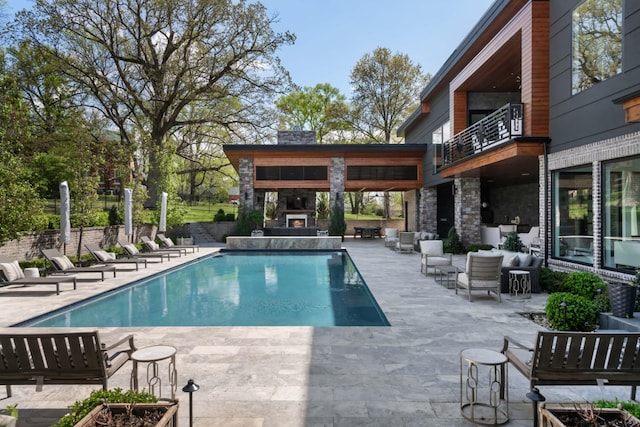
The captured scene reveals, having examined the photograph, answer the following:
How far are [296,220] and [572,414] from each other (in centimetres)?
2507

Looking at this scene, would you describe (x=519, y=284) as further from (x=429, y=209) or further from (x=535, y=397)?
(x=429, y=209)

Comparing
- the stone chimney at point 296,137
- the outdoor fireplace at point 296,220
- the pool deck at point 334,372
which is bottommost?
the pool deck at point 334,372

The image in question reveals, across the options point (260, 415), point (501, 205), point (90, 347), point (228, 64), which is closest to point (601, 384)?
point (260, 415)

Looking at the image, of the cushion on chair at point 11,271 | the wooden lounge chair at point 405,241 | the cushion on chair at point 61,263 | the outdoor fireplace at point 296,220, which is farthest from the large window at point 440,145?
the cushion on chair at point 11,271

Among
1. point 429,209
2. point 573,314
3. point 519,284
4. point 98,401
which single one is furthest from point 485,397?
point 429,209

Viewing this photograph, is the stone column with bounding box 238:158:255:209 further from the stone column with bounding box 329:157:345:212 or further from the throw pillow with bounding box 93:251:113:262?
the throw pillow with bounding box 93:251:113:262

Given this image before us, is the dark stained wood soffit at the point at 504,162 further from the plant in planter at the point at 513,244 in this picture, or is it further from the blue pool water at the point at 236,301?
the blue pool water at the point at 236,301

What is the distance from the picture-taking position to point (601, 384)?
3.22 metres

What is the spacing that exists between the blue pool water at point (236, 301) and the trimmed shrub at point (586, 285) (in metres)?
3.51

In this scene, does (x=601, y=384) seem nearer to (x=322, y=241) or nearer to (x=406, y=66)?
(x=322, y=241)

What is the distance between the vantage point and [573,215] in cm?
912

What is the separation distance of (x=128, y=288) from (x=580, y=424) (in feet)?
33.2

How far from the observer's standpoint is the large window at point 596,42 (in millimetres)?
7586

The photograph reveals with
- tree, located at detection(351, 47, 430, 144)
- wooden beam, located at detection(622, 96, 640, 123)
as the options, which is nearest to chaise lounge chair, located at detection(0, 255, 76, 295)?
wooden beam, located at detection(622, 96, 640, 123)
